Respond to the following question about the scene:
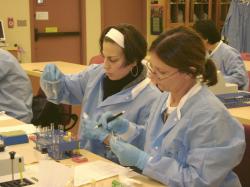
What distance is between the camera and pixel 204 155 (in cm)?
141

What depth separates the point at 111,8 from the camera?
22.3 feet

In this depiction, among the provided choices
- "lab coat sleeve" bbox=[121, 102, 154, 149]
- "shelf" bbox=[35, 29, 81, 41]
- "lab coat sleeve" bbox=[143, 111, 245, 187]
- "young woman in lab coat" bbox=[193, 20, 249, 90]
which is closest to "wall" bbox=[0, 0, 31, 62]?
"shelf" bbox=[35, 29, 81, 41]

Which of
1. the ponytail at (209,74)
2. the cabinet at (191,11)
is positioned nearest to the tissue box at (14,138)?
the ponytail at (209,74)

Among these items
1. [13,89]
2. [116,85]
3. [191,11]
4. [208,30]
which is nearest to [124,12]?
[191,11]

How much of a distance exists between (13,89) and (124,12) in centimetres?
442

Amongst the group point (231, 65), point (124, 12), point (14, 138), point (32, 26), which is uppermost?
point (124, 12)

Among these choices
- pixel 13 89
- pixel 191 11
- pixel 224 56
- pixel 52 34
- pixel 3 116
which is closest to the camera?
pixel 3 116

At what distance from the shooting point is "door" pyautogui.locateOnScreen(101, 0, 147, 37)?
266 inches

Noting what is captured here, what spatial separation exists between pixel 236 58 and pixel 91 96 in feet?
6.89

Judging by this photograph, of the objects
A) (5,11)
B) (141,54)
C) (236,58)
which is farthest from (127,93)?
(5,11)

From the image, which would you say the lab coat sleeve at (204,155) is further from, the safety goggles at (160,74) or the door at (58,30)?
the door at (58,30)

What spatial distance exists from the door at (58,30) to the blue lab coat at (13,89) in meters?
3.40

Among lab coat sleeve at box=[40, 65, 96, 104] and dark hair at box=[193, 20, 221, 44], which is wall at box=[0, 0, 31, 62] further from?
lab coat sleeve at box=[40, 65, 96, 104]

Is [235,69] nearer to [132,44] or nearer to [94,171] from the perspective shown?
[132,44]
